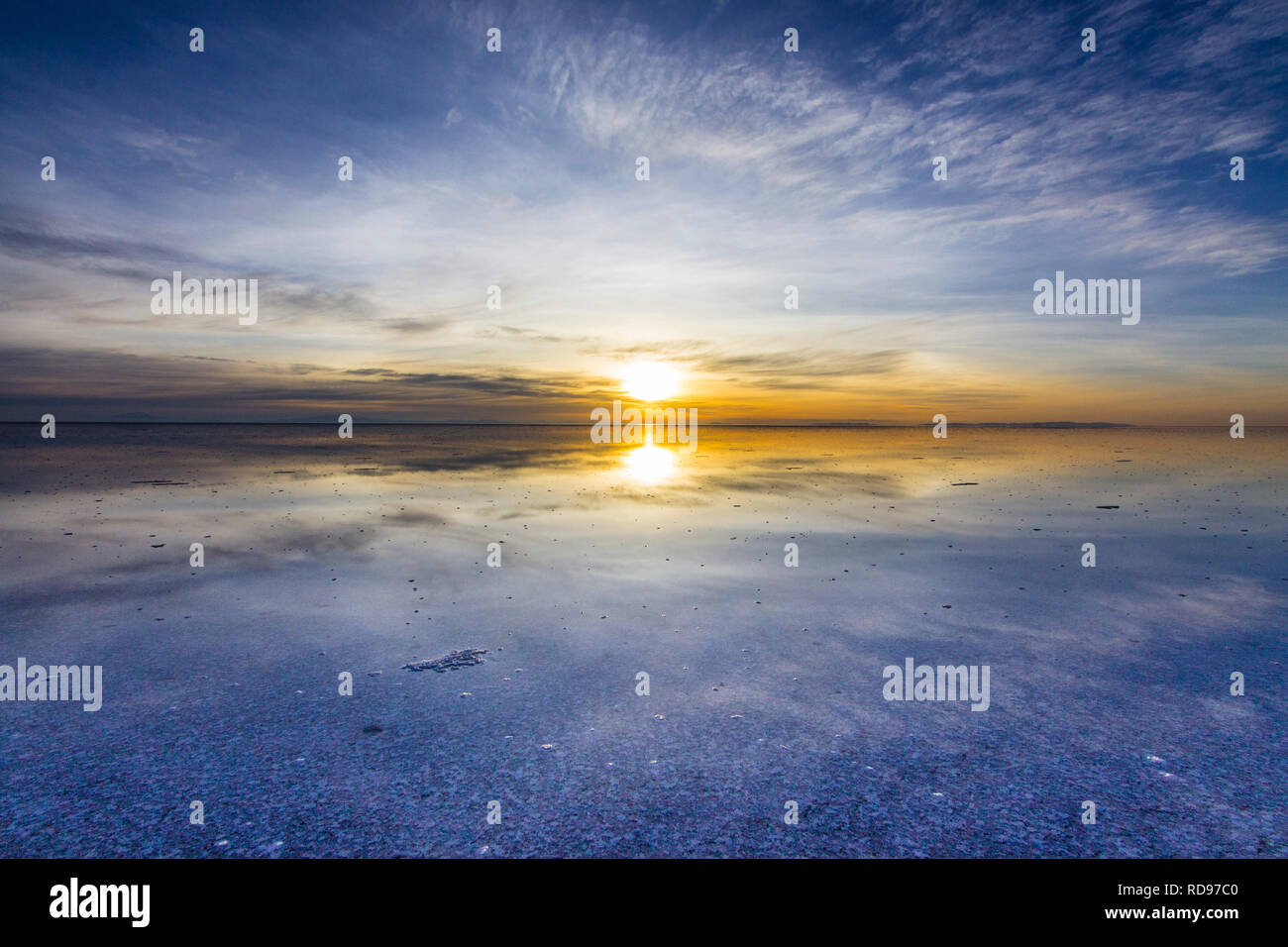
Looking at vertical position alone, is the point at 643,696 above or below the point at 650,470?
below

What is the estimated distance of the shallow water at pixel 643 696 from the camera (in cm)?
382

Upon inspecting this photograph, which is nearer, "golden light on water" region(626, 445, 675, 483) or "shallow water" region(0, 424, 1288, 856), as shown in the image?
"shallow water" region(0, 424, 1288, 856)

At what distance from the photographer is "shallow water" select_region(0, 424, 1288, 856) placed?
12.5ft

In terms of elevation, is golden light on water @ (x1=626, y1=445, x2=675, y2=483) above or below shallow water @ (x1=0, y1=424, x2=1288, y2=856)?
above

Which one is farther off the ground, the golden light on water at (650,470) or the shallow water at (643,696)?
the golden light on water at (650,470)

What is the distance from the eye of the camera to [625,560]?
10.9 meters

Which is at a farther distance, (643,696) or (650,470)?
(650,470)

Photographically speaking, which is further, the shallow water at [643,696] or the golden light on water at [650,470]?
the golden light on water at [650,470]

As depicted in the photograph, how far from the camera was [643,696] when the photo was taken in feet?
18.4
